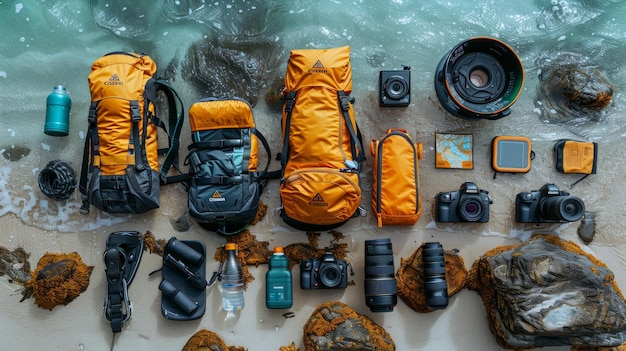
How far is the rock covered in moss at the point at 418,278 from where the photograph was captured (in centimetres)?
225

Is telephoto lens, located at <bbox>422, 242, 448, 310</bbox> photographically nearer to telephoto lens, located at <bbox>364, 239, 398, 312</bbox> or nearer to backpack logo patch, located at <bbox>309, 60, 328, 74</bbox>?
telephoto lens, located at <bbox>364, 239, 398, 312</bbox>

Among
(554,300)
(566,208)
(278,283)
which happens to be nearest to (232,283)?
A: (278,283)

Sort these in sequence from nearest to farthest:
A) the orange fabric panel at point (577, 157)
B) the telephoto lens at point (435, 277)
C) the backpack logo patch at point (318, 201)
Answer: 1. the backpack logo patch at point (318, 201)
2. the telephoto lens at point (435, 277)
3. the orange fabric panel at point (577, 157)

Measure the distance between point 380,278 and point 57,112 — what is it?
6.22 feet

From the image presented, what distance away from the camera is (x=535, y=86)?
7.89 feet

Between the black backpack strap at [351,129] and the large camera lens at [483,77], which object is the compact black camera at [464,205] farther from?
the black backpack strap at [351,129]

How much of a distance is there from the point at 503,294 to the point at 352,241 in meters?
0.80

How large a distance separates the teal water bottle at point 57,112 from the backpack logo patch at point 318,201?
1.41 meters

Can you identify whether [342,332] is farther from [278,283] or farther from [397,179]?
[397,179]

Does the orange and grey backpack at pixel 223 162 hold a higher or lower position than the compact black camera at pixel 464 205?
higher

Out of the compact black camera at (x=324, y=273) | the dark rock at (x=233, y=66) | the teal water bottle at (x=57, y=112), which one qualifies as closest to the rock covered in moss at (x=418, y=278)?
the compact black camera at (x=324, y=273)

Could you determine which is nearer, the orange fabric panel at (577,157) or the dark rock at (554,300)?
the dark rock at (554,300)

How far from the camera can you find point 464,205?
2219 millimetres

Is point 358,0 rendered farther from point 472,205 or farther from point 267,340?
point 267,340
